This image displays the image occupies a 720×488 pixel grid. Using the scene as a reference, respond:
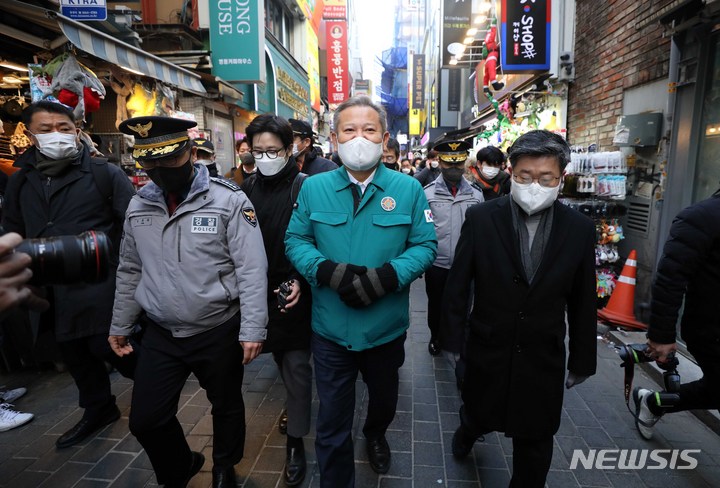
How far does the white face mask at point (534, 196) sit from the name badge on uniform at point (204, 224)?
66.7 inches

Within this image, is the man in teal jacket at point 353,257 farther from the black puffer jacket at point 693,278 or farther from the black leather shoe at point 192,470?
the black puffer jacket at point 693,278

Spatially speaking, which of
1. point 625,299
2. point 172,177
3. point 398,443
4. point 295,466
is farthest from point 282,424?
point 625,299

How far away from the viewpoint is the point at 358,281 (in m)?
2.26

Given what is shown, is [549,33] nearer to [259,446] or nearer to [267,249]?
[267,249]

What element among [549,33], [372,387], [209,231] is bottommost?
[372,387]

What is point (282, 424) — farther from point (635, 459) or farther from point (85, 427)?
point (635, 459)

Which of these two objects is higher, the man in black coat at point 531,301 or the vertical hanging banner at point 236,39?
the vertical hanging banner at point 236,39

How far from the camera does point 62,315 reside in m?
3.15

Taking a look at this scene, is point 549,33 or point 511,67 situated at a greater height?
point 549,33

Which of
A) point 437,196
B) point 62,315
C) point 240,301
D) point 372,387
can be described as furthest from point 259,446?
point 437,196

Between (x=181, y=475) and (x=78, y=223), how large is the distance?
6.29ft

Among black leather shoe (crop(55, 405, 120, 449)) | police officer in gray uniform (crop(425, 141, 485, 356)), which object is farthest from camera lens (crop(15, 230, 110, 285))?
police officer in gray uniform (crop(425, 141, 485, 356))

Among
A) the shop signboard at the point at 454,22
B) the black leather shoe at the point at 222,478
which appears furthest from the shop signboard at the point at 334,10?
the black leather shoe at the point at 222,478

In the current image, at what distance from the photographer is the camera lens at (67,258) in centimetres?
154
